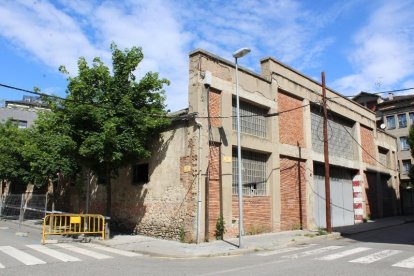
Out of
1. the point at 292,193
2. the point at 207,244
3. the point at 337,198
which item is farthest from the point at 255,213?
the point at 337,198

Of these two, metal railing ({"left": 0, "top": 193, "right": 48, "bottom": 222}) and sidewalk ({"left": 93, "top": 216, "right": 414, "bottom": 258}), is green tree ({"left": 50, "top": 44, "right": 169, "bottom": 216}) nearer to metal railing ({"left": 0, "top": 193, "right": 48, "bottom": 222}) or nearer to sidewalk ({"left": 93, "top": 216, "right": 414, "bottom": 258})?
sidewalk ({"left": 93, "top": 216, "right": 414, "bottom": 258})

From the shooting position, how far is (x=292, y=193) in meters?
21.2

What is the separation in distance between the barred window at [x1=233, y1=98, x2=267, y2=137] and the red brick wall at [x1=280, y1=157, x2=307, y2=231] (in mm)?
2046

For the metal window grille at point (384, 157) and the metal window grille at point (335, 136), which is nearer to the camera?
the metal window grille at point (335, 136)

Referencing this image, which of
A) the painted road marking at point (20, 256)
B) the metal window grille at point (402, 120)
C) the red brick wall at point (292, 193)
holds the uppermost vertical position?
the metal window grille at point (402, 120)

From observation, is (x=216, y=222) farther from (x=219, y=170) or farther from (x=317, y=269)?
(x=317, y=269)

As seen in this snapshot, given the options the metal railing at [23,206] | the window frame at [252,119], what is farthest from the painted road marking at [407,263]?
the metal railing at [23,206]

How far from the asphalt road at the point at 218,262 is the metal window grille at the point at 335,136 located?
36.9 feet

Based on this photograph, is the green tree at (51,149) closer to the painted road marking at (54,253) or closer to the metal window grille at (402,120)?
the painted road marking at (54,253)

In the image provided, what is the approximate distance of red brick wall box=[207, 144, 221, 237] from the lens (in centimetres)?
1606

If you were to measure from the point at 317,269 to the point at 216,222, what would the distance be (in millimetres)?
7031

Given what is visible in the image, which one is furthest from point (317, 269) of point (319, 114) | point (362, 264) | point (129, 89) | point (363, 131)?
point (363, 131)

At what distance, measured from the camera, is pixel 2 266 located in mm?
9805

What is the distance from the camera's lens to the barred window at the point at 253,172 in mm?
18500
